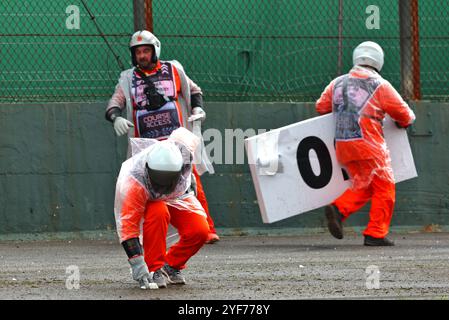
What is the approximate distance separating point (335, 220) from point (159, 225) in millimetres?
3979

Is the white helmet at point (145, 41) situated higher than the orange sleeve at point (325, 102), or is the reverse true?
the white helmet at point (145, 41)

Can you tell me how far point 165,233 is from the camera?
32.2 ft

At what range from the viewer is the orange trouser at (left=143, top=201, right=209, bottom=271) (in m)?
9.73

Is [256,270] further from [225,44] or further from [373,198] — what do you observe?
[225,44]

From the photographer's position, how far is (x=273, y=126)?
14859 mm

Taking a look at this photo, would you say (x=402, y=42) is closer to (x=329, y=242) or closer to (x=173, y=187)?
(x=329, y=242)

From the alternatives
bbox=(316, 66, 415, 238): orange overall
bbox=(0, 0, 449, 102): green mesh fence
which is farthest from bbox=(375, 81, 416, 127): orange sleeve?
bbox=(0, 0, 449, 102): green mesh fence

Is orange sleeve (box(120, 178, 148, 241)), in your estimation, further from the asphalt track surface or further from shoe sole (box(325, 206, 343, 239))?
shoe sole (box(325, 206, 343, 239))

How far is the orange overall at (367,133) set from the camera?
44.0ft

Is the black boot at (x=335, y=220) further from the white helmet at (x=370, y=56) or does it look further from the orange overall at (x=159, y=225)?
the orange overall at (x=159, y=225)

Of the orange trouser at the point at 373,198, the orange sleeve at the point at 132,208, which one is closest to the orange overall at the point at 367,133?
the orange trouser at the point at 373,198

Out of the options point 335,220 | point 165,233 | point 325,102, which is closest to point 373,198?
point 335,220

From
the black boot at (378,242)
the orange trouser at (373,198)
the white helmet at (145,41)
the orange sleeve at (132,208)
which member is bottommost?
the black boot at (378,242)

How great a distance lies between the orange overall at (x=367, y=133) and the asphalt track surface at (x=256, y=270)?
43 cm
